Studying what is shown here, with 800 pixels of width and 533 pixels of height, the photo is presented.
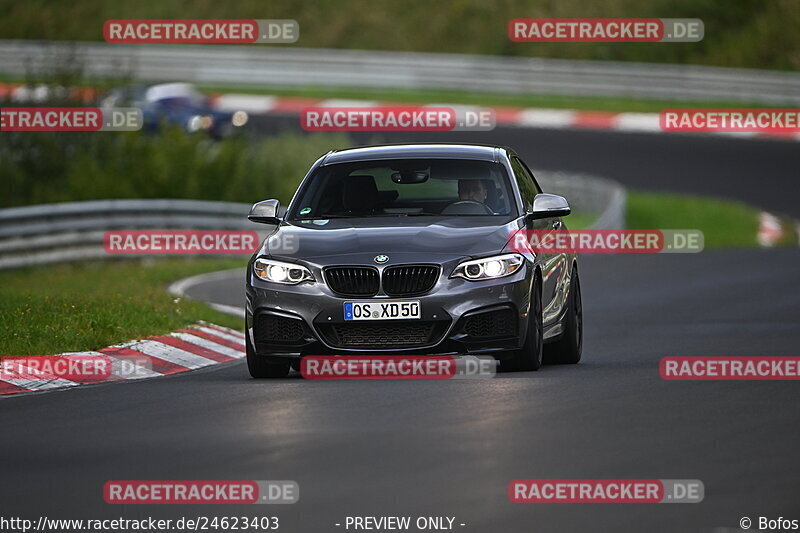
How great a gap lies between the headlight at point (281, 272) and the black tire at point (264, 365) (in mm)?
465

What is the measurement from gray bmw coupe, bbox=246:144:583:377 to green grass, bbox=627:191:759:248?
60.3 feet

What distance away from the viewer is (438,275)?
11789 millimetres

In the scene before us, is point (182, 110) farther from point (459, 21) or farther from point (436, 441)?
point (436, 441)

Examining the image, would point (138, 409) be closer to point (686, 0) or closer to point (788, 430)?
point (788, 430)

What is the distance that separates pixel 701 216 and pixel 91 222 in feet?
38.7

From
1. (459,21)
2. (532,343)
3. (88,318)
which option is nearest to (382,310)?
(532,343)

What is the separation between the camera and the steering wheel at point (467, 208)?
12846 mm

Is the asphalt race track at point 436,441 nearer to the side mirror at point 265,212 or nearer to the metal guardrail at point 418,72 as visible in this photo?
the side mirror at point 265,212

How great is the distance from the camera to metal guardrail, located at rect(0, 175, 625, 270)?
26500mm

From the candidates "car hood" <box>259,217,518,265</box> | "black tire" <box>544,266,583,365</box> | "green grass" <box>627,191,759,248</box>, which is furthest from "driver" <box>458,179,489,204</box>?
"green grass" <box>627,191,759,248</box>

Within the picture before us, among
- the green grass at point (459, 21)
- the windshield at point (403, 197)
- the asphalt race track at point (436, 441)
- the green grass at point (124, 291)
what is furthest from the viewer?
the green grass at point (459, 21)

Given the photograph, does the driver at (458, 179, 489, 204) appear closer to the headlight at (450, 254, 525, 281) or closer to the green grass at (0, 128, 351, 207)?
→ the headlight at (450, 254, 525, 281)

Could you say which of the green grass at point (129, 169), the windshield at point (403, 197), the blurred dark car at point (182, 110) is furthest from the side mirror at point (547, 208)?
the blurred dark car at point (182, 110)

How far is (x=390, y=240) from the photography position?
1204 cm
